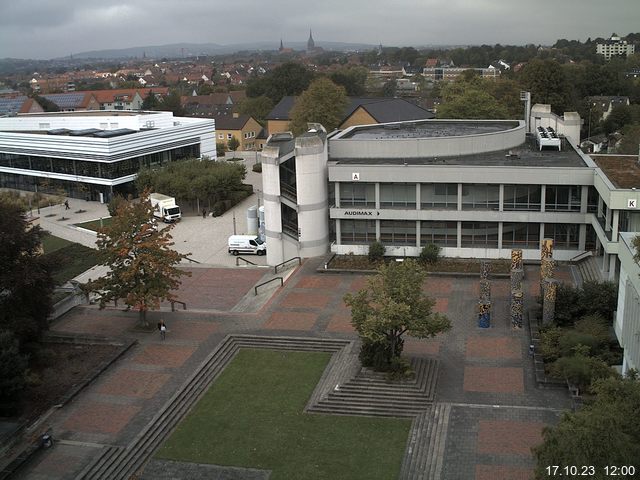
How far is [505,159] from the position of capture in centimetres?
4316

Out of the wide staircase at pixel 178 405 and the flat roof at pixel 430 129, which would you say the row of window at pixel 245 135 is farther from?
the wide staircase at pixel 178 405

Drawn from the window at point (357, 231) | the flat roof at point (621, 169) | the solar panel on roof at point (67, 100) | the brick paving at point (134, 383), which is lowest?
the brick paving at point (134, 383)

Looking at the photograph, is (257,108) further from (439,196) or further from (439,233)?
(439,233)

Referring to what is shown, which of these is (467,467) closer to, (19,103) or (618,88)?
(618,88)

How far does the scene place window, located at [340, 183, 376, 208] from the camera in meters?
41.8

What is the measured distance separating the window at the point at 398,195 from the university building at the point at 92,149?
3263 centimetres

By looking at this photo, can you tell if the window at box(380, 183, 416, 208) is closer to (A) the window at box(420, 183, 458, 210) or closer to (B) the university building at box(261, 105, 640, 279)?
(B) the university building at box(261, 105, 640, 279)

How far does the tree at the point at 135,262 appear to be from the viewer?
104 ft

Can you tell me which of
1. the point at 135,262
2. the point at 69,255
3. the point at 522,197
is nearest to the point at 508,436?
the point at 135,262

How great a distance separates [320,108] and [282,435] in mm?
57776

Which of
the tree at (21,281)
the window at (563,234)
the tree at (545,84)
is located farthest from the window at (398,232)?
the tree at (545,84)

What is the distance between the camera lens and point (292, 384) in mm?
27172

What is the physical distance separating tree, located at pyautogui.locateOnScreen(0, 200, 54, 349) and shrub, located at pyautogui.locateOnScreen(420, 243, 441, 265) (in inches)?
795

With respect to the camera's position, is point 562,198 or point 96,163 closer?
point 562,198
